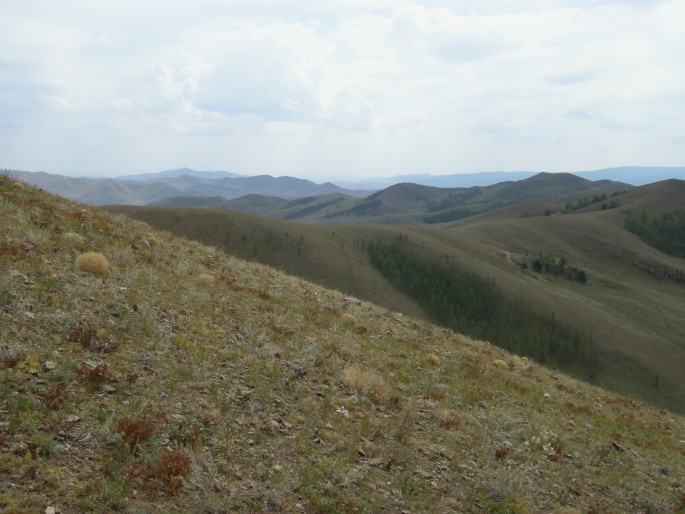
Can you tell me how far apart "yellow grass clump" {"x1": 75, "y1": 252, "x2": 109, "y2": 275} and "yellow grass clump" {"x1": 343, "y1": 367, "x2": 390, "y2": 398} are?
8.47 metres

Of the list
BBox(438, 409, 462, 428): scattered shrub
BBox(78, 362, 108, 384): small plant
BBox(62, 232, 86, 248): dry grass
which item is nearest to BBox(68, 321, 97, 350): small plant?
BBox(78, 362, 108, 384): small plant

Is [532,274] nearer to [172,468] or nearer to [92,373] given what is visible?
[92,373]

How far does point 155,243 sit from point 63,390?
1224 cm

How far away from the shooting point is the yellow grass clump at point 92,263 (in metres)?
14.0

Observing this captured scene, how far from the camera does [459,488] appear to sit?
9.68 m

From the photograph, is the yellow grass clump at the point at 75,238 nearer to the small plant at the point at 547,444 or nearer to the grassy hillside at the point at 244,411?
the grassy hillside at the point at 244,411

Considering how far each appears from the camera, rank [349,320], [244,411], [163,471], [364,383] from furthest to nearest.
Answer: [349,320], [364,383], [244,411], [163,471]

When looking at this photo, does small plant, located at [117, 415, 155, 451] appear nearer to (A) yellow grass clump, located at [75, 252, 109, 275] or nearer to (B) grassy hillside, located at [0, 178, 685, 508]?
(B) grassy hillside, located at [0, 178, 685, 508]

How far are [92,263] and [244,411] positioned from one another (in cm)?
→ 780

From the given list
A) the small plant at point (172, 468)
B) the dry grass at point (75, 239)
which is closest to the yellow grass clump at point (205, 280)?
the dry grass at point (75, 239)

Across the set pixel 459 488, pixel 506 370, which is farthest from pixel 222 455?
pixel 506 370

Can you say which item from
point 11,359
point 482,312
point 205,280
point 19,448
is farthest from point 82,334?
point 482,312

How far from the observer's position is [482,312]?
401 ft

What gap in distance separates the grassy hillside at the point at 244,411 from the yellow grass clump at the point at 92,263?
72 mm
